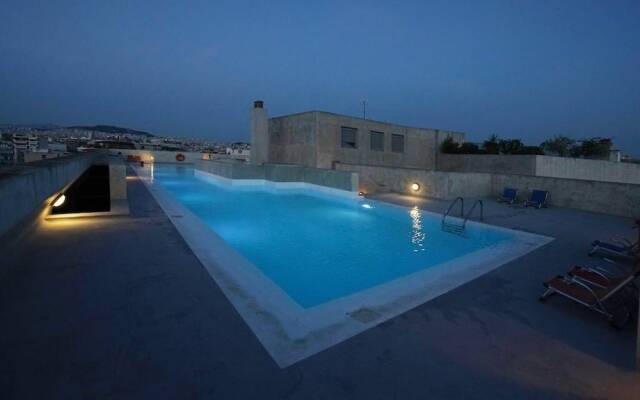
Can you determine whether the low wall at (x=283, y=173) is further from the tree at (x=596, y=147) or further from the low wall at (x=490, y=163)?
the tree at (x=596, y=147)

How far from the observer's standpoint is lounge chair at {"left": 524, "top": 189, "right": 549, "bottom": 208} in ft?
35.1

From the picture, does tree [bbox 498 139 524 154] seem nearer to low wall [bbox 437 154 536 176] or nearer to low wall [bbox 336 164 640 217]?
low wall [bbox 437 154 536 176]

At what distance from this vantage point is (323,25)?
4534 cm

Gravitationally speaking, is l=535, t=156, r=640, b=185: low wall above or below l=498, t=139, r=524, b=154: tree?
below

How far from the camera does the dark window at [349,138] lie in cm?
2188

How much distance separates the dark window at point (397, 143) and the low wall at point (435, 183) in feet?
32.7

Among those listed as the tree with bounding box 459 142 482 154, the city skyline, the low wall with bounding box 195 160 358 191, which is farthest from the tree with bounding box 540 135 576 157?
the low wall with bounding box 195 160 358 191

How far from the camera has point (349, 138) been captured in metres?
22.1

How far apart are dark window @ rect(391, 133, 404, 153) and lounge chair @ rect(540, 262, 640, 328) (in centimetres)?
2114

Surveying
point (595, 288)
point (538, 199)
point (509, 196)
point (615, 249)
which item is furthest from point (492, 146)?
point (595, 288)

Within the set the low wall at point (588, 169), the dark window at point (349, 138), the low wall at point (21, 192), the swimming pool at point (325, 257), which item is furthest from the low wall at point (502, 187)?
the low wall at point (21, 192)

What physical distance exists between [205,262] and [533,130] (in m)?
118

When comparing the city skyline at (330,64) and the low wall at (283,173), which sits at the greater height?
the city skyline at (330,64)

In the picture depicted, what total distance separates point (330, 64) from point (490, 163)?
176 feet
